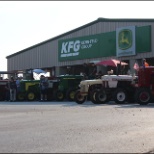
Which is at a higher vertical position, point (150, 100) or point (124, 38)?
point (124, 38)

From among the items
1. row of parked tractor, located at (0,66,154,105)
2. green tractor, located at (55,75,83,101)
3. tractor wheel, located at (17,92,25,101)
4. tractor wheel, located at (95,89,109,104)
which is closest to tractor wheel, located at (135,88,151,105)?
row of parked tractor, located at (0,66,154,105)

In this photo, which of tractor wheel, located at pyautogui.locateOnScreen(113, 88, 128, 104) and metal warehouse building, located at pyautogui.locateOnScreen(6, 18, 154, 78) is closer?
tractor wheel, located at pyautogui.locateOnScreen(113, 88, 128, 104)

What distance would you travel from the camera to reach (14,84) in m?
27.4

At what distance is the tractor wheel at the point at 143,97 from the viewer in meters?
19.5

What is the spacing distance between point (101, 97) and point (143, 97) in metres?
2.38

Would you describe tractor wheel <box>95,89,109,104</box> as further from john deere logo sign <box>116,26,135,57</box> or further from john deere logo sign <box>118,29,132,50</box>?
john deere logo sign <box>118,29,132,50</box>

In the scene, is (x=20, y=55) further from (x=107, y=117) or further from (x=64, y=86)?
(x=107, y=117)

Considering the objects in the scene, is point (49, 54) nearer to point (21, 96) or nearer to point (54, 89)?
point (21, 96)

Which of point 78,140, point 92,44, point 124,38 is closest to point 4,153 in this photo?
point 78,140

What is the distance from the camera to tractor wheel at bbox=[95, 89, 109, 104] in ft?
68.4

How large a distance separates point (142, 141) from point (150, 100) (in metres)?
11.1

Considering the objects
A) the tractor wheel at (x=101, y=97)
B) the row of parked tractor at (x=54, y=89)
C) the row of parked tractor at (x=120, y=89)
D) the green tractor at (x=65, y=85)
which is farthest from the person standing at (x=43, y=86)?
the tractor wheel at (x=101, y=97)

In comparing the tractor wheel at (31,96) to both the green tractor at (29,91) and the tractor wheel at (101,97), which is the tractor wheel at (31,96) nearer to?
the green tractor at (29,91)

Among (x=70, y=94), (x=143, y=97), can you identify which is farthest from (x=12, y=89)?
(x=143, y=97)
